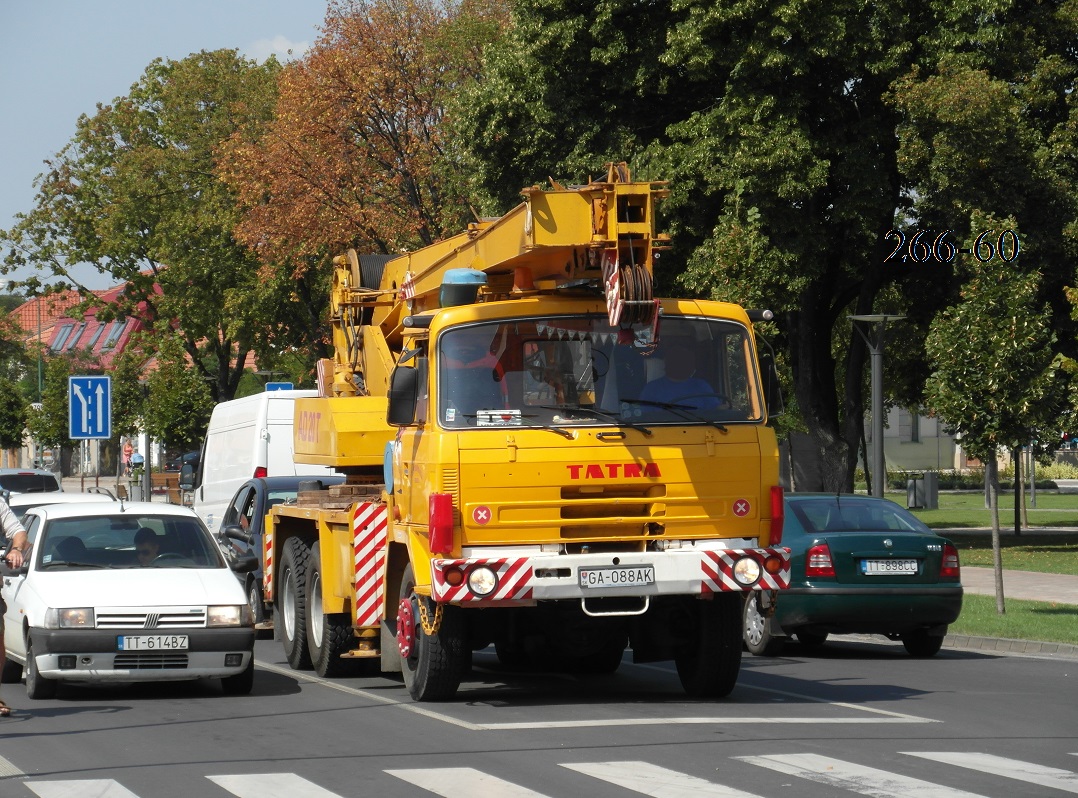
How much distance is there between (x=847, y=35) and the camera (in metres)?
29.7

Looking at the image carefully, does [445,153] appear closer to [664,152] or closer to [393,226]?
[393,226]

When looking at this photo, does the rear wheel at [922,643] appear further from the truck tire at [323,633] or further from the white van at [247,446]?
the white van at [247,446]

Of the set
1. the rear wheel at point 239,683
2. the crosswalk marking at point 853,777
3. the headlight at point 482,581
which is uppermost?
the headlight at point 482,581

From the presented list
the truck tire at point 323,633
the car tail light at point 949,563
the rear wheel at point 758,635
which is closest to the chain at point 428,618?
the truck tire at point 323,633

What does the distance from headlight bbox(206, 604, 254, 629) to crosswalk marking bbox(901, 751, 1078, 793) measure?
5.30 m

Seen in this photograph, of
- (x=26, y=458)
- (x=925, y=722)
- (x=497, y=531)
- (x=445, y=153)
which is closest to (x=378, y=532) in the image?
(x=497, y=531)

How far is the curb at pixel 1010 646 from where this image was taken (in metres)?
16.1

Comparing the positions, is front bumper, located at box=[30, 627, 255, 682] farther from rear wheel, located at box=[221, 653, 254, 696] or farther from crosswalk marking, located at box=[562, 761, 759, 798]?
crosswalk marking, located at box=[562, 761, 759, 798]

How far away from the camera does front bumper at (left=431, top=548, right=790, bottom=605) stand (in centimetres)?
1088

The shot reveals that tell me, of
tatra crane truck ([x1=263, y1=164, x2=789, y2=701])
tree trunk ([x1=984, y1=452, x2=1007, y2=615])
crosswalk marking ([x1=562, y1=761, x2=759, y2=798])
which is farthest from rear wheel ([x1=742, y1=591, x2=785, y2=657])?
crosswalk marking ([x1=562, y1=761, x2=759, y2=798])

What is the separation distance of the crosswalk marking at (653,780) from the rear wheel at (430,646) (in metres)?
2.58

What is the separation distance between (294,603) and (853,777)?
→ 7683mm

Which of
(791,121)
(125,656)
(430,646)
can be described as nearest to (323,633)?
(125,656)

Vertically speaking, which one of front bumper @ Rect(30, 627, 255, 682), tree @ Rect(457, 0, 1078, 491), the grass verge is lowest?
the grass verge
